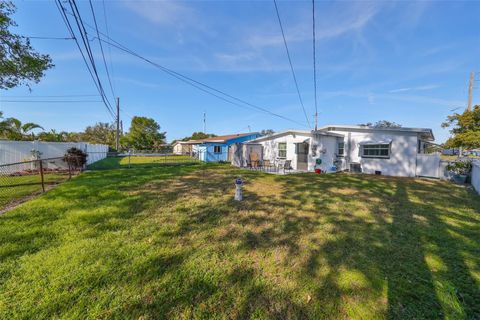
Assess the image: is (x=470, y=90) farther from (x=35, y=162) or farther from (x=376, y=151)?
(x=35, y=162)

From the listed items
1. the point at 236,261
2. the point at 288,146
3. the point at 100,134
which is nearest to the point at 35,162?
the point at 236,261

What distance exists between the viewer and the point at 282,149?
14883mm

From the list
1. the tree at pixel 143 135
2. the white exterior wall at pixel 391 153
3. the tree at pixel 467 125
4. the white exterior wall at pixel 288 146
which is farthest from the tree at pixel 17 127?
the tree at pixel 467 125

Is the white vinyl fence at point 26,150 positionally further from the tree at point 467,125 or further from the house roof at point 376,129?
the tree at point 467,125

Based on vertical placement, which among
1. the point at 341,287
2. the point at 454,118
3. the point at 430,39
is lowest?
the point at 341,287

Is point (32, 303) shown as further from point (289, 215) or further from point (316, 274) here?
point (289, 215)

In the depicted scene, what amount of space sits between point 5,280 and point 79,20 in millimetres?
6659

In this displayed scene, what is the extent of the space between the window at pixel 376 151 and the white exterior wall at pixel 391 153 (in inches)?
8.1

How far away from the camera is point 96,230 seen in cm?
380

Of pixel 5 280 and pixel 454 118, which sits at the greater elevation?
pixel 454 118

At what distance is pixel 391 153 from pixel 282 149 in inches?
267

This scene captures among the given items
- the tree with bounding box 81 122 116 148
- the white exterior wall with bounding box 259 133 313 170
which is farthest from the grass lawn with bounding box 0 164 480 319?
the tree with bounding box 81 122 116 148

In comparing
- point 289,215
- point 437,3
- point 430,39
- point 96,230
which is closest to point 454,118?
point 430,39

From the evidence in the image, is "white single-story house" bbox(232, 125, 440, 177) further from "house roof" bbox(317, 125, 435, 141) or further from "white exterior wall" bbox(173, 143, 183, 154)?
"white exterior wall" bbox(173, 143, 183, 154)
